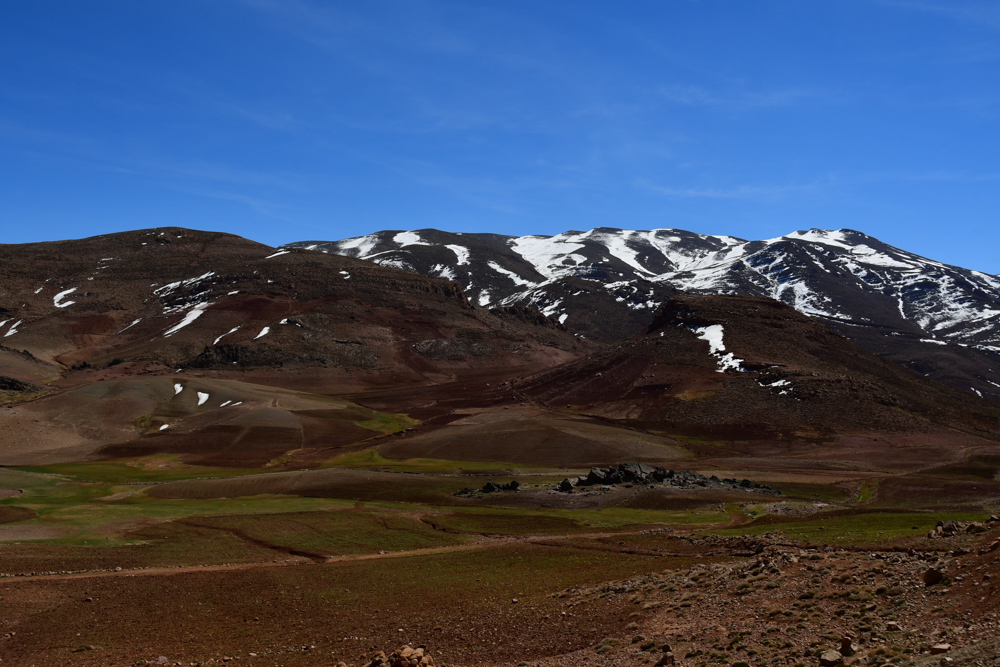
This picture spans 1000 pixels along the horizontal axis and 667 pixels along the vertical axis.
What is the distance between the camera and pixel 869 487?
239 ft

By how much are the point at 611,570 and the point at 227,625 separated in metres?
17.0

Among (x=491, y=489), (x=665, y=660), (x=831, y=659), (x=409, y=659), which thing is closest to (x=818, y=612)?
(x=831, y=659)

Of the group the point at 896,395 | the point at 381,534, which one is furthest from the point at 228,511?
the point at 896,395

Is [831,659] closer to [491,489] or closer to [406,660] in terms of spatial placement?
[406,660]

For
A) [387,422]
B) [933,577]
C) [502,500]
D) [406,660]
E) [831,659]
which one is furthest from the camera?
[387,422]

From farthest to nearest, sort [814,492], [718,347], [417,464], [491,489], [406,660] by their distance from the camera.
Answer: [718,347], [417,464], [814,492], [491,489], [406,660]

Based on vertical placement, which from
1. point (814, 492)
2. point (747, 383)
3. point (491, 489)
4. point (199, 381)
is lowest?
point (491, 489)

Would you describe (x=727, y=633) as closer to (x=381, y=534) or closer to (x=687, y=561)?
(x=687, y=561)

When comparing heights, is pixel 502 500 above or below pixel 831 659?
below

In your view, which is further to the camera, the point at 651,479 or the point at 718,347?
the point at 718,347

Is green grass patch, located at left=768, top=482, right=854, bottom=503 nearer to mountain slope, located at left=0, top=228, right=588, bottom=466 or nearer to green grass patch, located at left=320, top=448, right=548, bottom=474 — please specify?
green grass patch, located at left=320, top=448, right=548, bottom=474

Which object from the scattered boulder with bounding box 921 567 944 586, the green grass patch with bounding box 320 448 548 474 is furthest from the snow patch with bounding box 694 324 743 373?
the scattered boulder with bounding box 921 567 944 586

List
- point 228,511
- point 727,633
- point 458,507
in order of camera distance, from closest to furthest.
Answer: point 727,633 → point 228,511 → point 458,507

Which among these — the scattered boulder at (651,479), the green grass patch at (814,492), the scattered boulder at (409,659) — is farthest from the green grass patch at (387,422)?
the scattered boulder at (409,659)
